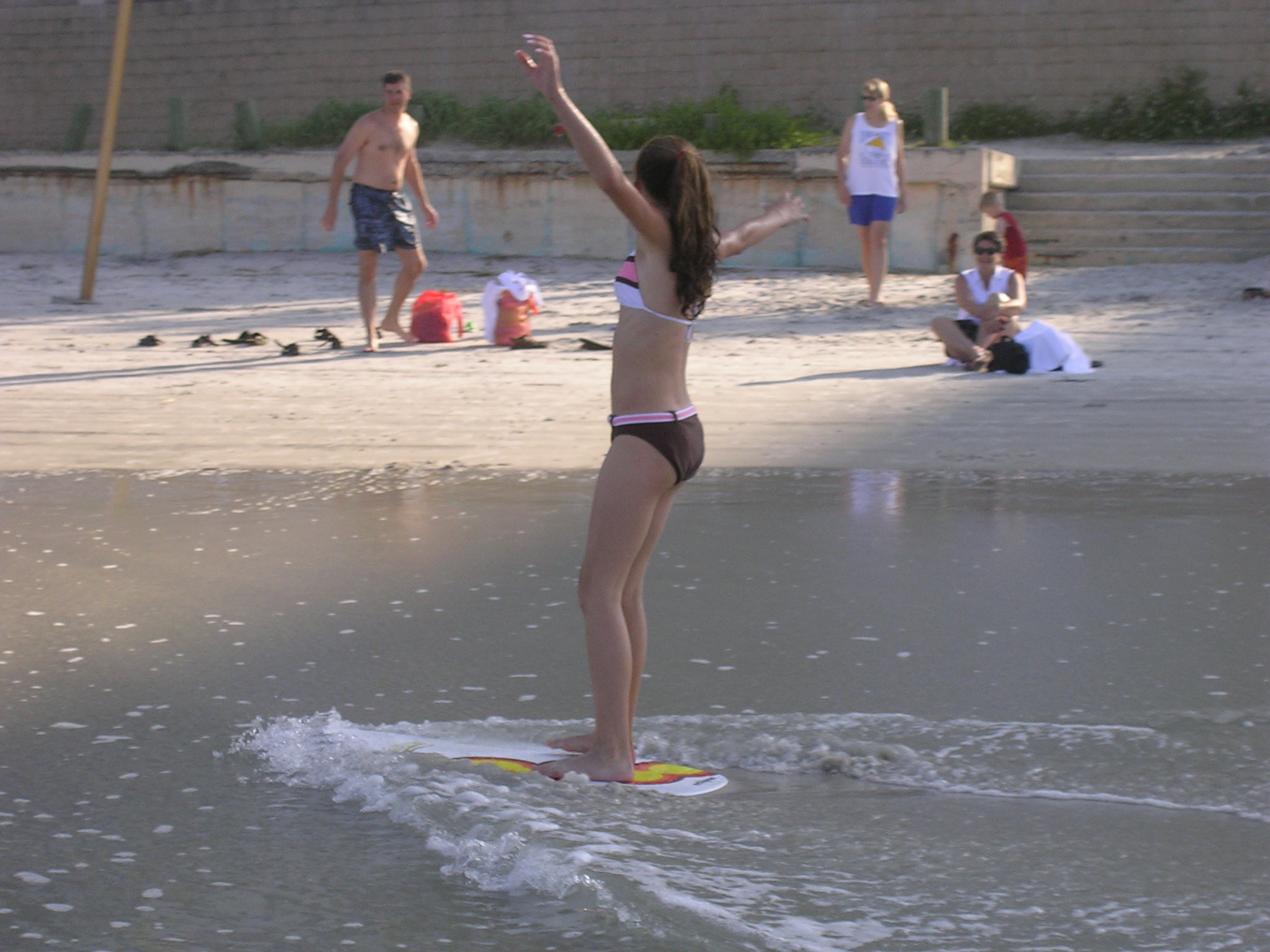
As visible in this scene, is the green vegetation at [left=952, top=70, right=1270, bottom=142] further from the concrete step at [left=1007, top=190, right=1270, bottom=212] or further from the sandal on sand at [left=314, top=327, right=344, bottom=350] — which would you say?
the sandal on sand at [left=314, top=327, right=344, bottom=350]

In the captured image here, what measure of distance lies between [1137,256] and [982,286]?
5.55 metres

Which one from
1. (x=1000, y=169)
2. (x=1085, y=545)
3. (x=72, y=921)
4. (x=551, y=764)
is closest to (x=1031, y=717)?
(x=551, y=764)

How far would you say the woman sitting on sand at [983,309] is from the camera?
34.1ft

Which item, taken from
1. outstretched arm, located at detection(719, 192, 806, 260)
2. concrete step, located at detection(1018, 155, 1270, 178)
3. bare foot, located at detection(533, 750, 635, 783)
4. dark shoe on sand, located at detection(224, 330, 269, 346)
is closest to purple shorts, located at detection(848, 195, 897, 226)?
concrete step, located at detection(1018, 155, 1270, 178)

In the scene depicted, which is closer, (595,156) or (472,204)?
(595,156)

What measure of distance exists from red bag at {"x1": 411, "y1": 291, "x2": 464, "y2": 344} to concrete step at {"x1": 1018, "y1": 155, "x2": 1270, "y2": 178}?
7.40 meters

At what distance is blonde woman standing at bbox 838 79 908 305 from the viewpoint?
13.0 metres

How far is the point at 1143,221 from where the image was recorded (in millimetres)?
15805

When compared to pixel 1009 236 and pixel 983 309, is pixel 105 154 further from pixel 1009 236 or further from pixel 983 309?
pixel 983 309

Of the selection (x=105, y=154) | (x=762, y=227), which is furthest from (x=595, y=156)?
(x=105, y=154)

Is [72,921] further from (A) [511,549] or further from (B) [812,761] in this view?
(A) [511,549]

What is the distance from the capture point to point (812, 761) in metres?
3.78

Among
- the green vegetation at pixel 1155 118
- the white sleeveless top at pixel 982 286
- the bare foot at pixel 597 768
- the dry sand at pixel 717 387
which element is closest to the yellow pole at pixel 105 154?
the dry sand at pixel 717 387

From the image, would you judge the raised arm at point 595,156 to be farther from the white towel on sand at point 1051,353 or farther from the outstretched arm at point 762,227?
the white towel on sand at point 1051,353
